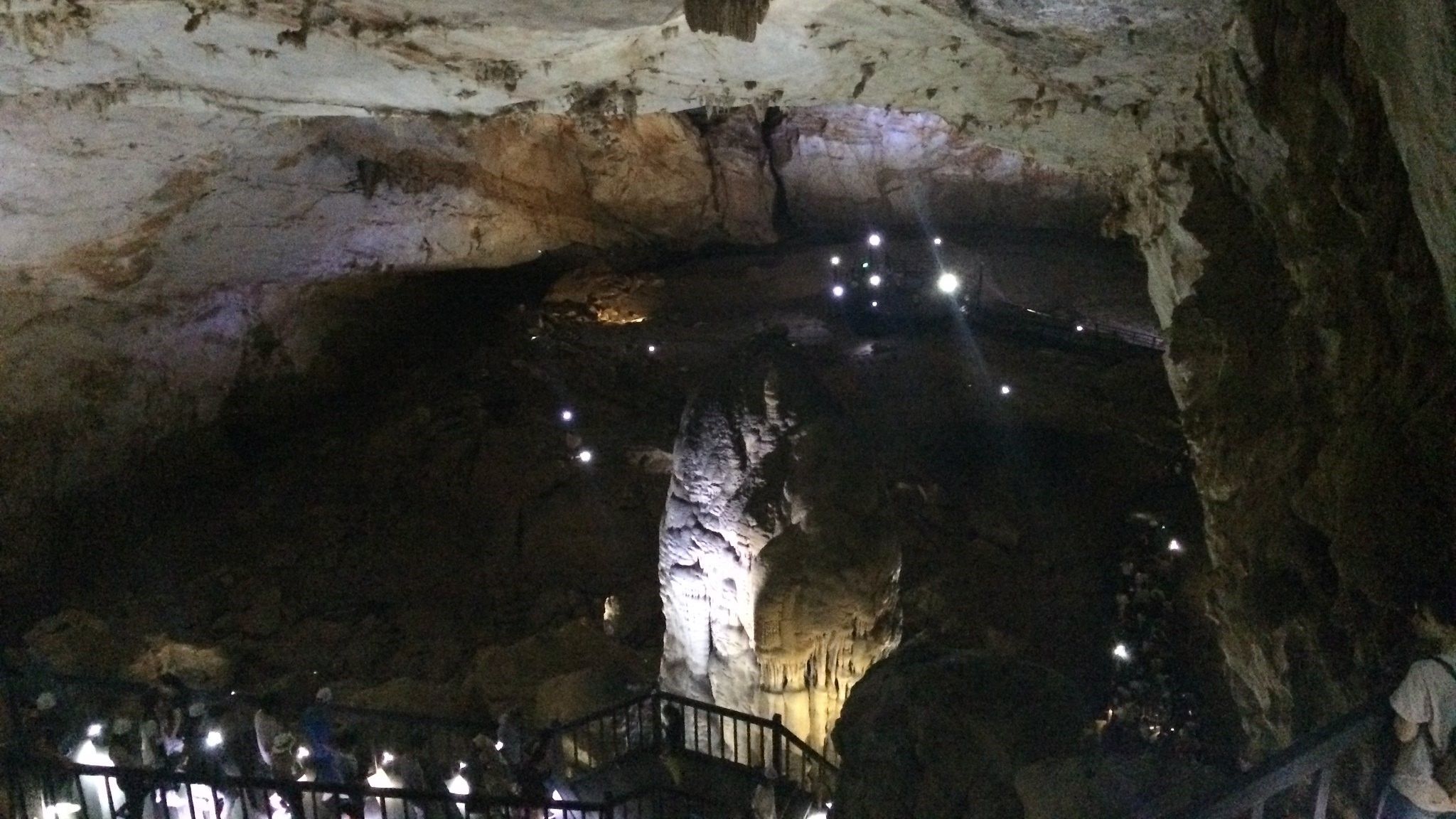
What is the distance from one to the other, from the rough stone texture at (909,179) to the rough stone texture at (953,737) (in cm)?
1205

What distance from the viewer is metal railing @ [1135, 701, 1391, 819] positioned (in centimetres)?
309

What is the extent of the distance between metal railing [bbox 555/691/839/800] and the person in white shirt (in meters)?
4.36

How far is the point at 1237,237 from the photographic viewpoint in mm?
5359

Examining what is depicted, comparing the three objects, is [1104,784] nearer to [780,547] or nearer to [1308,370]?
[1308,370]

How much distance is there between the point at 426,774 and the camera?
784 cm

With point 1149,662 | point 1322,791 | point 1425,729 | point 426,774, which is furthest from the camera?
point 1149,662

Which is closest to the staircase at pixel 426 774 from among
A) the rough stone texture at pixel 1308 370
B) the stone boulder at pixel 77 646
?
the stone boulder at pixel 77 646

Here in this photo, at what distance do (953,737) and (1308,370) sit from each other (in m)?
2.60

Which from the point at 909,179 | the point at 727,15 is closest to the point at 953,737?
the point at 727,15

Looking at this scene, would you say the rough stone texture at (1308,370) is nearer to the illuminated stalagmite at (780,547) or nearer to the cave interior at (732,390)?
the cave interior at (732,390)

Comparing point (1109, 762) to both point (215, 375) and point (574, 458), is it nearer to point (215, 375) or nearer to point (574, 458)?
point (574, 458)

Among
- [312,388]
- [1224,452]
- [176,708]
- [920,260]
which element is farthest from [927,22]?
[312,388]

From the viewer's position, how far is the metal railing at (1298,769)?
3.09 m

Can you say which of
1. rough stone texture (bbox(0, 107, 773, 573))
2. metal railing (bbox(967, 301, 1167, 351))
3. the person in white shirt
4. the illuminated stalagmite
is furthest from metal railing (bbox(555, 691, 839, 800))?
metal railing (bbox(967, 301, 1167, 351))
